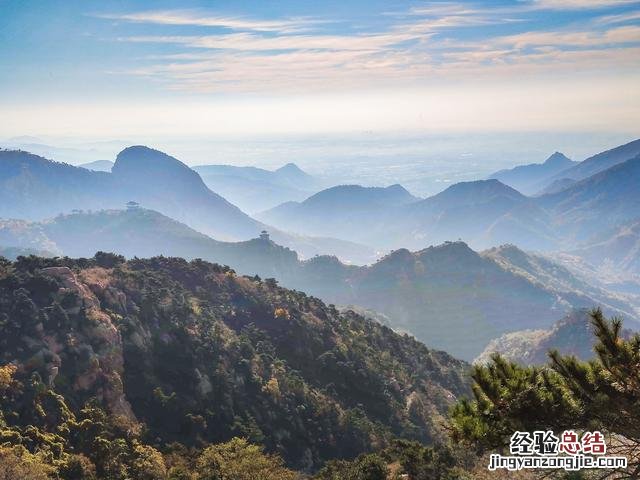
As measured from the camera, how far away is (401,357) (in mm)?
97000

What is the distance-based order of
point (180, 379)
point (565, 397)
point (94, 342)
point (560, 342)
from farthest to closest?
point (560, 342) → point (180, 379) → point (94, 342) → point (565, 397)

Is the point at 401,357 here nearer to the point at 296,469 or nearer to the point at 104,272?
the point at 296,469

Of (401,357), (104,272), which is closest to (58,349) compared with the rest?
(104,272)

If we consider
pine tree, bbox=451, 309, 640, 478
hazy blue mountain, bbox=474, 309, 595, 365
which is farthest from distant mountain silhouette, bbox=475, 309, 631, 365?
pine tree, bbox=451, 309, 640, 478

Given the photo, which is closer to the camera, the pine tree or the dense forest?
the pine tree

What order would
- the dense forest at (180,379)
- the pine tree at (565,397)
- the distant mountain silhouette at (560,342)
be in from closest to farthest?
the pine tree at (565,397)
the dense forest at (180,379)
the distant mountain silhouette at (560,342)

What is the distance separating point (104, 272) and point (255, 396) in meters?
27.0

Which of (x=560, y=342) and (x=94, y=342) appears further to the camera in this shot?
(x=560, y=342)

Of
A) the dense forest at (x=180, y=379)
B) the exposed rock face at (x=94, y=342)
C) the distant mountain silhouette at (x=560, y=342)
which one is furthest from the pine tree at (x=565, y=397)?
the distant mountain silhouette at (x=560, y=342)

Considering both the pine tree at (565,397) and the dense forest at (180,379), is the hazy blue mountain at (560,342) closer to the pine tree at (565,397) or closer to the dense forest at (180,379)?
the dense forest at (180,379)

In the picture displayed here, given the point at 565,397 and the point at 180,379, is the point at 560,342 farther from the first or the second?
the point at 565,397

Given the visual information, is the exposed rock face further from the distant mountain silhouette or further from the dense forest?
the distant mountain silhouette

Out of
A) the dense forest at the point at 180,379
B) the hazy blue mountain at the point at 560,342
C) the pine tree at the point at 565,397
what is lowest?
the hazy blue mountain at the point at 560,342

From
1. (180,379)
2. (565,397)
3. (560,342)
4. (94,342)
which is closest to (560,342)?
(560,342)
